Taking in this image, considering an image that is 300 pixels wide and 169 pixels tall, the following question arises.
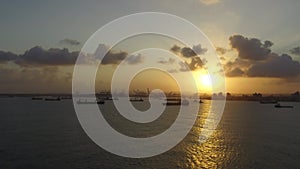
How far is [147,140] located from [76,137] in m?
14.0

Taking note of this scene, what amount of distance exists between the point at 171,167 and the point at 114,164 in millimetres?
7181

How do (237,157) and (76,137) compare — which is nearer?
(237,157)

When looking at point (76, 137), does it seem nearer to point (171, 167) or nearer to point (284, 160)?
point (171, 167)

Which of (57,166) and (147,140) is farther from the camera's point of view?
(147,140)

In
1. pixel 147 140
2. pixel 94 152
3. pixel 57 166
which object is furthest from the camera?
pixel 147 140

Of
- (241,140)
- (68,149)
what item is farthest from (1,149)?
(241,140)

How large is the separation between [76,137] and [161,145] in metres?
17.7

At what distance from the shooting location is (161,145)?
2083 inches

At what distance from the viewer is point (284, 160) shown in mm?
41750

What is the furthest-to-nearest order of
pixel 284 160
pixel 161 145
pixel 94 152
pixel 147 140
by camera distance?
1. pixel 147 140
2. pixel 161 145
3. pixel 94 152
4. pixel 284 160

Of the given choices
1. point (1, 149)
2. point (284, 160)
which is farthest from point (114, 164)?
point (284, 160)

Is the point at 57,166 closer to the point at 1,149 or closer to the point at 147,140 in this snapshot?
the point at 1,149

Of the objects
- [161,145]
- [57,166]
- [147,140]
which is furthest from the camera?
[147,140]

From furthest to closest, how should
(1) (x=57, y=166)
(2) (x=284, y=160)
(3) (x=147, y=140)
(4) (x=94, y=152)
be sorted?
1. (3) (x=147, y=140)
2. (4) (x=94, y=152)
3. (2) (x=284, y=160)
4. (1) (x=57, y=166)
